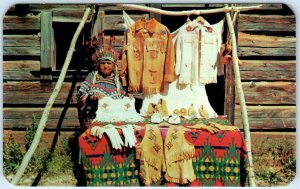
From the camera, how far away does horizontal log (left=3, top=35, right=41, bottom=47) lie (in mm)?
5902

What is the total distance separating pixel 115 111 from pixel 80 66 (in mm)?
1115

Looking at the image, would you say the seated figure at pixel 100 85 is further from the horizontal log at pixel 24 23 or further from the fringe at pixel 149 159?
the horizontal log at pixel 24 23

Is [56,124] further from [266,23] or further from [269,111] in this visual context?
[266,23]

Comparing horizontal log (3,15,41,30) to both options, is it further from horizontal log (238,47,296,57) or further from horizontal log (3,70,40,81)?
horizontal log (238,47,296,57)

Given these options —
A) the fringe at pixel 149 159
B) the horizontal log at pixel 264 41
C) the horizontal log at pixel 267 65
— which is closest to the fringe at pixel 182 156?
the fringe at pixel 149 159

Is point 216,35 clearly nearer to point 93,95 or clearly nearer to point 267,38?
point 267,38

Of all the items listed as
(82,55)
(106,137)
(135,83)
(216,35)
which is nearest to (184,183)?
(106,137)

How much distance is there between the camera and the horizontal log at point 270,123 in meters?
5.98

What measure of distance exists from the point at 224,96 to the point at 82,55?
1.90m

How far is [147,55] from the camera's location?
544 centimetres

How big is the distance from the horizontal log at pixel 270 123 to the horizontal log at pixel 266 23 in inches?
45.2

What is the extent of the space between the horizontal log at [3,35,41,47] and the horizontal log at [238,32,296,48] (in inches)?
102

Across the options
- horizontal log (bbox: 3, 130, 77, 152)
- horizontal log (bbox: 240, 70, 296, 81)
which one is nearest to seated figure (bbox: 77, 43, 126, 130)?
horizontal log (bbox: 3, 130, 77, 152)

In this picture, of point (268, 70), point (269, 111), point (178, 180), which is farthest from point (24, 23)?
point (269, 111)
